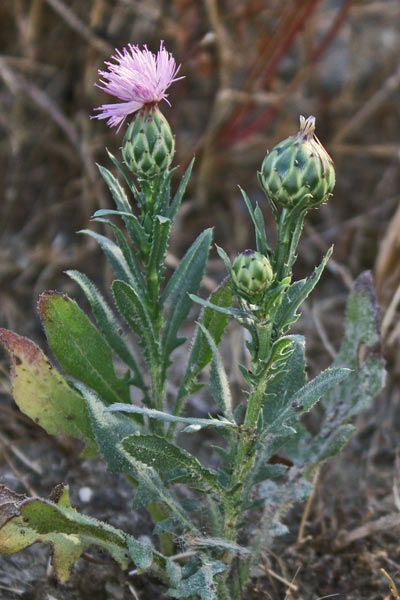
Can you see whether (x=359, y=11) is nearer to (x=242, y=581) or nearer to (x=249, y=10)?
(x=249, y=10)

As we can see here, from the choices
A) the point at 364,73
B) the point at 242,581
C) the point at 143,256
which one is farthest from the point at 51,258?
the point at 364,73

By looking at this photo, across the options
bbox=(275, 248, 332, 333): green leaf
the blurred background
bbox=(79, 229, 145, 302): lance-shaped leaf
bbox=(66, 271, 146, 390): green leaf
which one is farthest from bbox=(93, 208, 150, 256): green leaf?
the blurred background

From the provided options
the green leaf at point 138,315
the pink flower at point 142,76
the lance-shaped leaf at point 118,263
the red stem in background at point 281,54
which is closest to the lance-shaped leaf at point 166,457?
the green leaf at point 138,315

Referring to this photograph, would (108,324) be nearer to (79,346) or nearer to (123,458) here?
A: (79,346)

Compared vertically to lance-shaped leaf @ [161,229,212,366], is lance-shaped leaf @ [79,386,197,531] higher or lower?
lower

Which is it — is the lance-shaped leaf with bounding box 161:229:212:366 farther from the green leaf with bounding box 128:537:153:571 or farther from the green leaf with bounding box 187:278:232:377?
the green leaf with bounding box 128:537:153:571

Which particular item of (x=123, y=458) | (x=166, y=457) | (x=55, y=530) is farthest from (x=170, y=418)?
(x=55, y=530)

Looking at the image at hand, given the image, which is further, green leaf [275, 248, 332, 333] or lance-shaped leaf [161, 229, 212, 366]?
lance-shaped leaf [161, 229, 212, 366]
